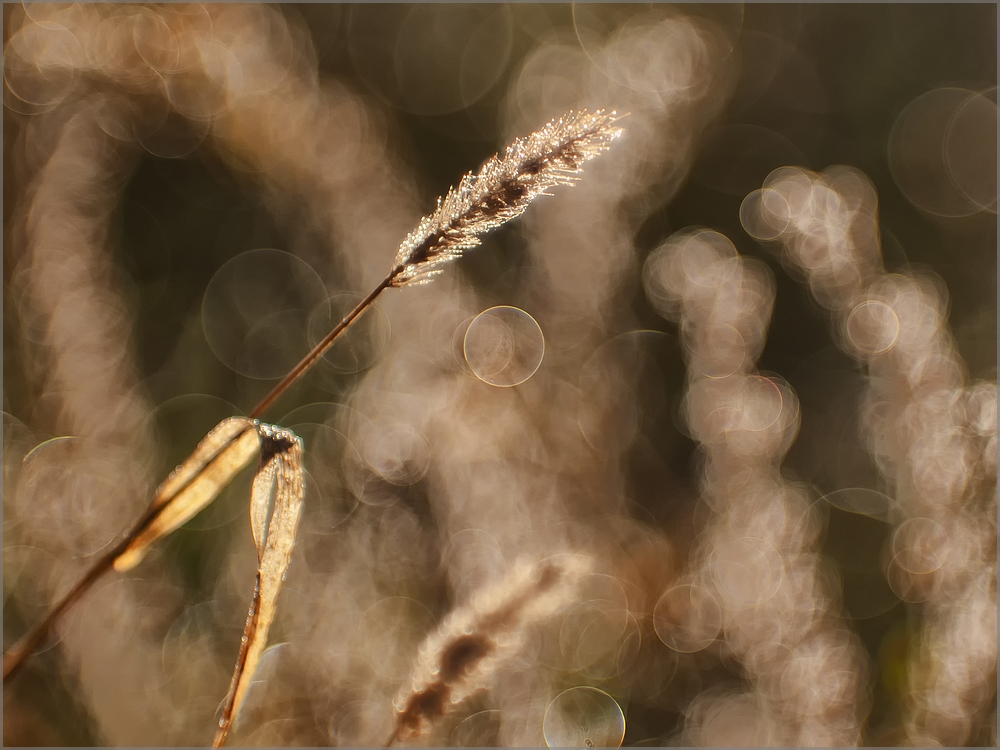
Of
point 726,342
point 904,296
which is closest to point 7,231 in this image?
point 726,342

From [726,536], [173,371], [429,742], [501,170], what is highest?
[173,371]

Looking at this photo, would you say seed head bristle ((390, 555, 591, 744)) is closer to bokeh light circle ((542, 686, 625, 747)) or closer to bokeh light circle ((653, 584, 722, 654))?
bokeh light circle ((542, 686, 625, 747))

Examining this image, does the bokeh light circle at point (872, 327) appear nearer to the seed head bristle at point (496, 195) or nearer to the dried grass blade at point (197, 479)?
the seed head bristle at point (496, 195)

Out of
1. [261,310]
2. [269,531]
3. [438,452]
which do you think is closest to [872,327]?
[438,452]

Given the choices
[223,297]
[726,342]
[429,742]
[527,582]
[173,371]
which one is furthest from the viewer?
[223,297]

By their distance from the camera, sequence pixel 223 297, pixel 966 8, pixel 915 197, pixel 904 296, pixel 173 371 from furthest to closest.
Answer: pixel 966 8, pixel 915 197, pixel 223 297, pixel 173 371, pixel 904 296

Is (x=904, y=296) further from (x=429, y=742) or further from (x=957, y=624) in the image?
(x=429, y=742)

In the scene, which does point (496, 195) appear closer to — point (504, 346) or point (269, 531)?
point (269, 531)

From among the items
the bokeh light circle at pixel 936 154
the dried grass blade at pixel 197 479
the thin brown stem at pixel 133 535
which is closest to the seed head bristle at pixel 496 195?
the thin brown stem at pixel 133 535
